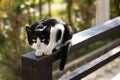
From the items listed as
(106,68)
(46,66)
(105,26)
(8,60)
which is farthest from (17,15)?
(46,66)

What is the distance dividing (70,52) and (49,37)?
0.89ft

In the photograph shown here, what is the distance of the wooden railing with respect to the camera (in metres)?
2.00

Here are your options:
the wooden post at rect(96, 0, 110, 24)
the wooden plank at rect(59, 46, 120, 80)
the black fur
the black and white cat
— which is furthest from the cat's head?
the wooden post at rect(96, 0, 110, 24)

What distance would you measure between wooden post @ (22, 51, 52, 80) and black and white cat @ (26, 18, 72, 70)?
5 centimetres

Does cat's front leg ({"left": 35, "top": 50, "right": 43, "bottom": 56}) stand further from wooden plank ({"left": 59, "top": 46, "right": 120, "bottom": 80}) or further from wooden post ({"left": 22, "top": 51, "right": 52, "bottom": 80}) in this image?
wooden plank ({"left": 59, "top": 46, "right": 120, "bottom": 80})

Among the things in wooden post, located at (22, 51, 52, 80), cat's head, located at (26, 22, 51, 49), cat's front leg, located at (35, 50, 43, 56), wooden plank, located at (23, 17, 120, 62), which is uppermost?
cat's head, located at (26, 22, 51, 49)

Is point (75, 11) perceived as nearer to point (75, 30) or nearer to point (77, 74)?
point (75, 30)

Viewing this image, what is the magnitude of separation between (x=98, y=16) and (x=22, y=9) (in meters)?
1.01

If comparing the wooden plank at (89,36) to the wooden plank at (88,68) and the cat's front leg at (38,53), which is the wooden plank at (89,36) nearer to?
the cat's front leg at (38,53)

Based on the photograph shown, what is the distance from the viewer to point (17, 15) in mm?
4500

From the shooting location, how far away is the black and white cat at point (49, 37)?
2127 mm

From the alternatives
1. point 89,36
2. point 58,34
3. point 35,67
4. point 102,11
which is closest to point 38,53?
point 35,67

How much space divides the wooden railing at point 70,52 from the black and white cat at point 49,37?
0.04m

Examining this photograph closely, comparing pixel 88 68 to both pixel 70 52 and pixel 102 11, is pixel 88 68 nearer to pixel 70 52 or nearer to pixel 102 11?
pixel 70 52
